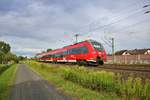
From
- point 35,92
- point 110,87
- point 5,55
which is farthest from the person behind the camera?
point 5,55

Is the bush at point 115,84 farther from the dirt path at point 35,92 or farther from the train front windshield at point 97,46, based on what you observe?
the train front windshield at point 97,46

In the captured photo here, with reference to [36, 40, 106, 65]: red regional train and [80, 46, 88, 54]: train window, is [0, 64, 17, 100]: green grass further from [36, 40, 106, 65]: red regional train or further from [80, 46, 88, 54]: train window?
[80, 46, 88, 54]: train window

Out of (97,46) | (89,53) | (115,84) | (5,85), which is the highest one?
(97,46)

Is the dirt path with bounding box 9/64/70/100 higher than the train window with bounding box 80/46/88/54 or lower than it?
lower

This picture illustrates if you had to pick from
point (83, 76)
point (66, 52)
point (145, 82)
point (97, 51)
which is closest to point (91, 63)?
point (97, 51)

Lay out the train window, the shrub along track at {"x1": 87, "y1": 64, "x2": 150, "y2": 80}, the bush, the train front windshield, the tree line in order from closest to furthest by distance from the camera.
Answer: the bush, the shrub along track at {"x1": 87, "y1": 64, "x2": 150, "y2": 80}, the train front windshield, the train window, the tree line

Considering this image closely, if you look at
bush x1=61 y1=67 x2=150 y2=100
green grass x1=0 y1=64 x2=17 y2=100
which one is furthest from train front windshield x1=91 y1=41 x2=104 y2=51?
bush x1=61 y1=67 x2=150 y2=100

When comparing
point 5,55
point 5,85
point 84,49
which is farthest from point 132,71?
point 5,55

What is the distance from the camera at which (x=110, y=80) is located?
1052 cm

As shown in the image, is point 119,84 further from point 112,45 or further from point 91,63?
point 112,45

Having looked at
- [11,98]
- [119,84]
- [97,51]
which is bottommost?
[11,98]

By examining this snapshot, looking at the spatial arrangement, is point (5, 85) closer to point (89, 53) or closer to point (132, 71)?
point (132, 71)

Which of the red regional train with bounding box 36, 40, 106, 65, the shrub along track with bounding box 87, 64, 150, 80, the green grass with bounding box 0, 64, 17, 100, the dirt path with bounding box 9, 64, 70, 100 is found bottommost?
the green grass with bounding box 0, 64, 17, 100

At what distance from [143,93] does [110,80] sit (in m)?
2.38
